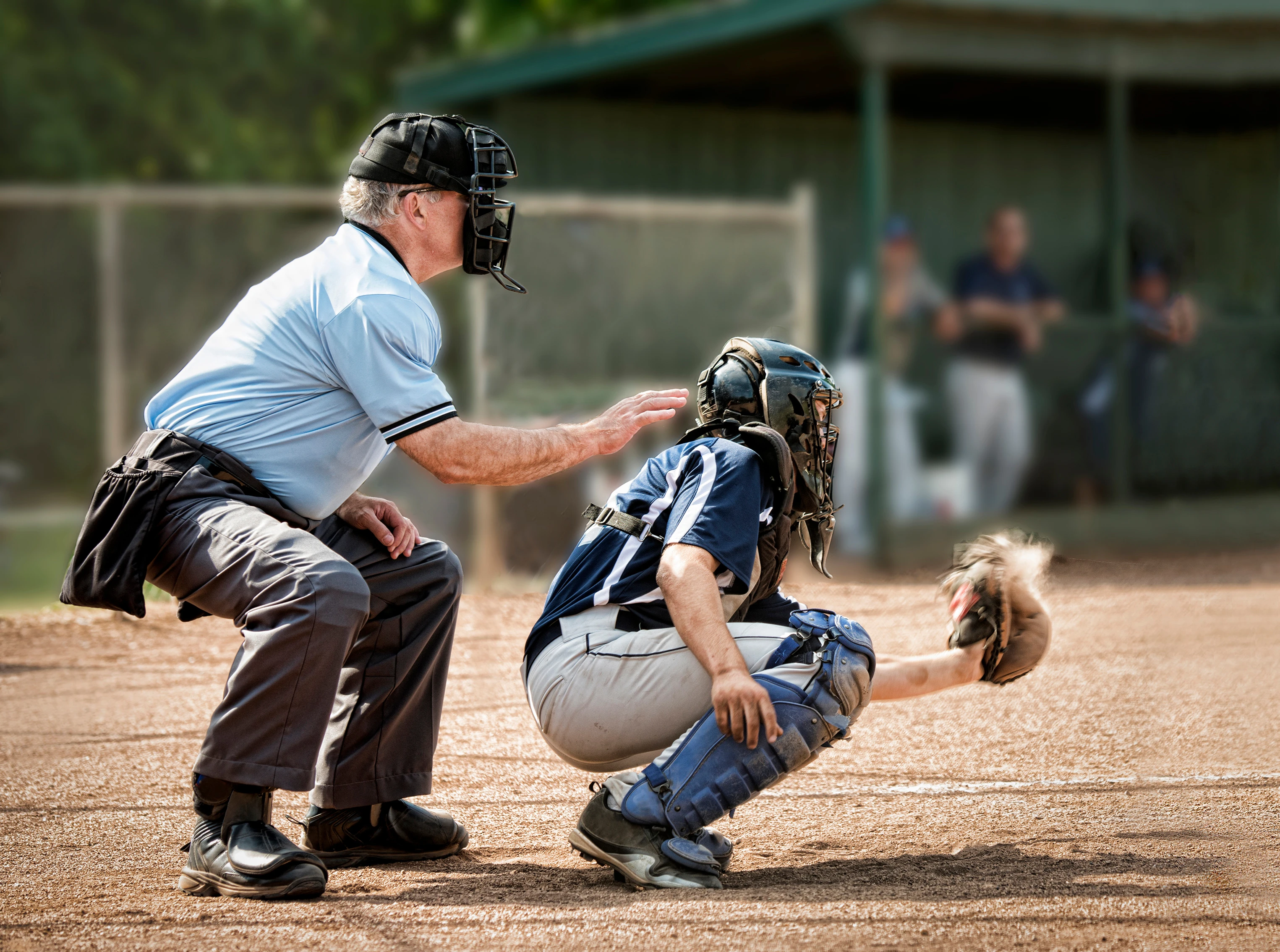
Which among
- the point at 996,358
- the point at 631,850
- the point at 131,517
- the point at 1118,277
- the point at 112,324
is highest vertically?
the point at 1118,277

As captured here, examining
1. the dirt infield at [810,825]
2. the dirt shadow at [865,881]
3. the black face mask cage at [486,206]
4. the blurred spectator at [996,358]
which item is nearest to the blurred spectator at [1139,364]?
the blurred spectator at [996,358]

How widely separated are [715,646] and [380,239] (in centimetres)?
132

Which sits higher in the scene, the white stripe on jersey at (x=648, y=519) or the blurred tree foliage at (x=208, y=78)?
the blurred tree foliage at (x=208, y=78)

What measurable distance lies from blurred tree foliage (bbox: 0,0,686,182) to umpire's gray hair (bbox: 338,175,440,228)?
14.9 m

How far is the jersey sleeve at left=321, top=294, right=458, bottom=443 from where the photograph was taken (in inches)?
133

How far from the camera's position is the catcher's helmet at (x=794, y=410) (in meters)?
3.62

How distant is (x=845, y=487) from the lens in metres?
10.1

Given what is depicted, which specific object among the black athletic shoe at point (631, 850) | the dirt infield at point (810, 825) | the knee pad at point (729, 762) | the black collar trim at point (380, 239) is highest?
the black collar trim at point (380, 239)

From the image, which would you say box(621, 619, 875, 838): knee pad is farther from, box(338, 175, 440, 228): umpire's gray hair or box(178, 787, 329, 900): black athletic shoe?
box(338, 175, 440, 228): umpire's gray hair

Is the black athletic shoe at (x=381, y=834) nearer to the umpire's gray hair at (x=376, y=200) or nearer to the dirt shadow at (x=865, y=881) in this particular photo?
the dirt shadow at (x=865, y=881)

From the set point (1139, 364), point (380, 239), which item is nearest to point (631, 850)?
point (380, 239)

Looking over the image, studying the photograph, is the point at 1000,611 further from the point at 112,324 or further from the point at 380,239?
the point at 112,324

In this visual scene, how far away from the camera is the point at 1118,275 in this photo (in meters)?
10.9

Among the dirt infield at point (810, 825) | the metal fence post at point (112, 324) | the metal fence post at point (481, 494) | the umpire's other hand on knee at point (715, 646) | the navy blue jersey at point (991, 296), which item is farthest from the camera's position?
the navy blue jersey at point (991, 296)
